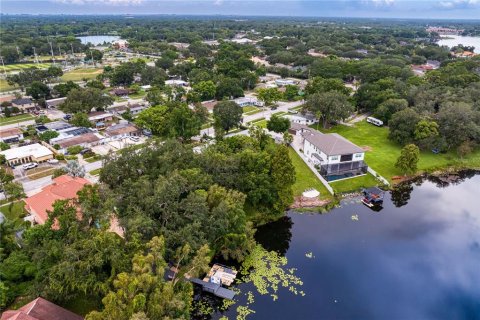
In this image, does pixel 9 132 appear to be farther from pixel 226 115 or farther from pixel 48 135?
pixel 226 115

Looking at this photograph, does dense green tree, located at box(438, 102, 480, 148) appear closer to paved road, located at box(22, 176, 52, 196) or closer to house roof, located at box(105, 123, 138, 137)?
house roof, located at box(105, 123, 138, 137)

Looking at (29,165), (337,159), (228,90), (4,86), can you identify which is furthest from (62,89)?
(337,159)

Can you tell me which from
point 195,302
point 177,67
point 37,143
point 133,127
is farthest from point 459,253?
point 177,67

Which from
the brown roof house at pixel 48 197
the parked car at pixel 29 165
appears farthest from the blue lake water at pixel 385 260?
the parked car at pixel 29 165

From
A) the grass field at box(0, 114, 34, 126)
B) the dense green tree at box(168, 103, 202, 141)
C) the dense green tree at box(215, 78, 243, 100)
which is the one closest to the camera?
the dense green tree at box(168, 103, 202, 141)

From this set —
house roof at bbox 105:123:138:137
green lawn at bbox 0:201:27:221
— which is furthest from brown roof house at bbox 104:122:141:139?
green lawn at bbox 0:201:27:221

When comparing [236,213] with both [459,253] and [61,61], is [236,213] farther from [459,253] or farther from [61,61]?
[61,61]
